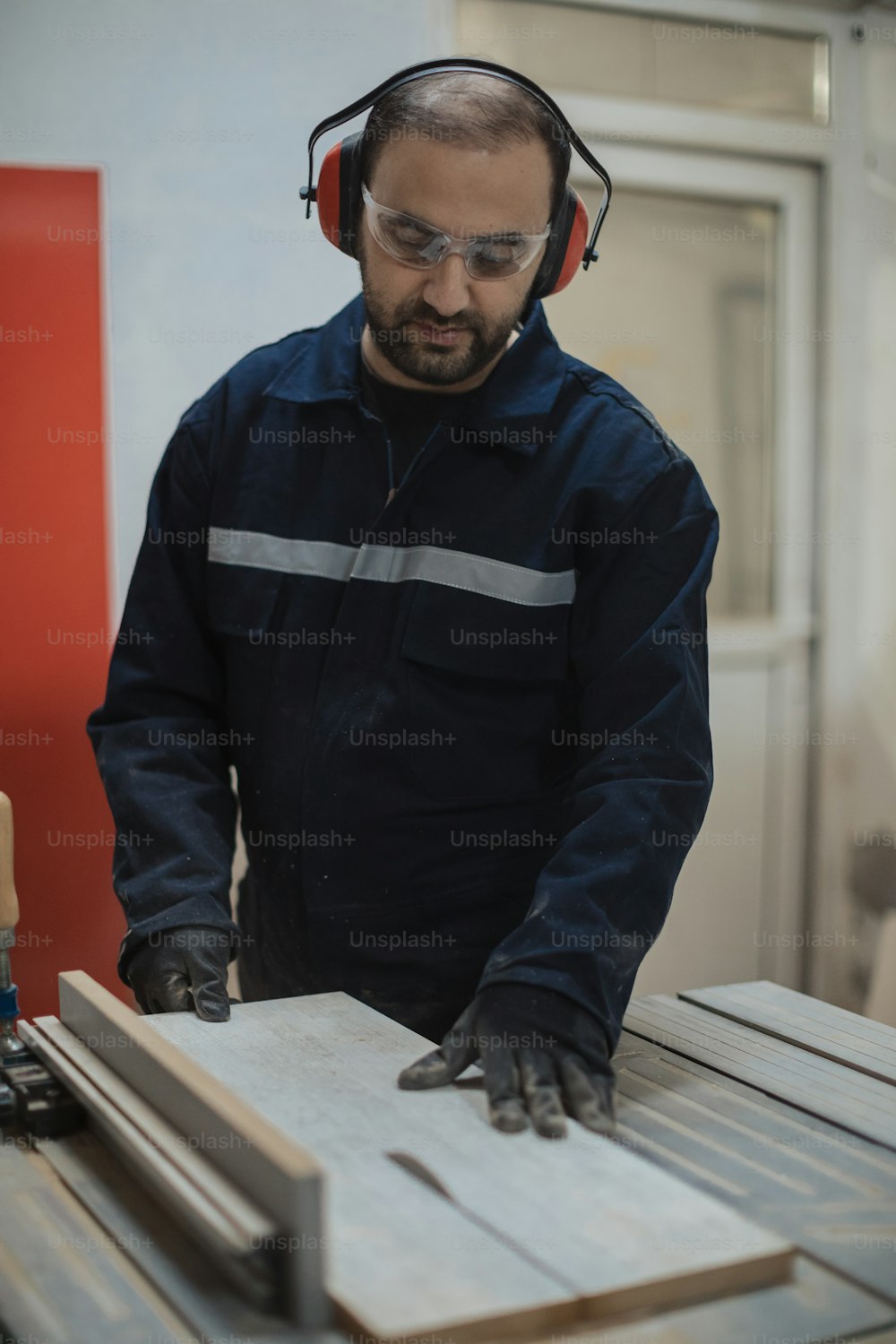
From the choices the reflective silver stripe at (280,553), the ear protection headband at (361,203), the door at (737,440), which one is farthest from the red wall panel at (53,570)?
the door at (737,440)

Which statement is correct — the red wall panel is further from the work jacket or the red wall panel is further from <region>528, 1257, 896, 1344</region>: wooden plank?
<region>528, 1257, 896, 1344</region>: wooden plank

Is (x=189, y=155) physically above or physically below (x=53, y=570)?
above

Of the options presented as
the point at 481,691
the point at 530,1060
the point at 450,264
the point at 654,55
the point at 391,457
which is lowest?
the point at 530,1060

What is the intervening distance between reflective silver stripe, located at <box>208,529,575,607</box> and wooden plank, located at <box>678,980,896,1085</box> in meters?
0.68

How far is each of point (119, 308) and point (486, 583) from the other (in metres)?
1.51

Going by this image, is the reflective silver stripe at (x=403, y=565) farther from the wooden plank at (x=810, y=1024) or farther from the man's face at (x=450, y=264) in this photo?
the wooden plank at (x=810, y=1024)

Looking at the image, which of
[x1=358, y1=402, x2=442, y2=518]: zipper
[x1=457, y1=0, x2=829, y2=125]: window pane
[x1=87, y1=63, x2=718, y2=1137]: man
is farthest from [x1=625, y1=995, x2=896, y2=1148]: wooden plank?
[x1=457, y1=0, x2=829, y2=125]: window pane

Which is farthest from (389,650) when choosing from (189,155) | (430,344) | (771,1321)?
(189,155)

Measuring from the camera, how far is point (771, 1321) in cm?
111

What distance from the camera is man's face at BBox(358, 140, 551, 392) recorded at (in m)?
1.78

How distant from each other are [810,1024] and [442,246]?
1.25m

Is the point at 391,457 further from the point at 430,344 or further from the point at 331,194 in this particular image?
the point at 331,194

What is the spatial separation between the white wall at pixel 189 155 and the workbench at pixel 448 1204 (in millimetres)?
1768

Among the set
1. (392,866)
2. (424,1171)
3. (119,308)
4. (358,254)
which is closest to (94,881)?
(392,866)
